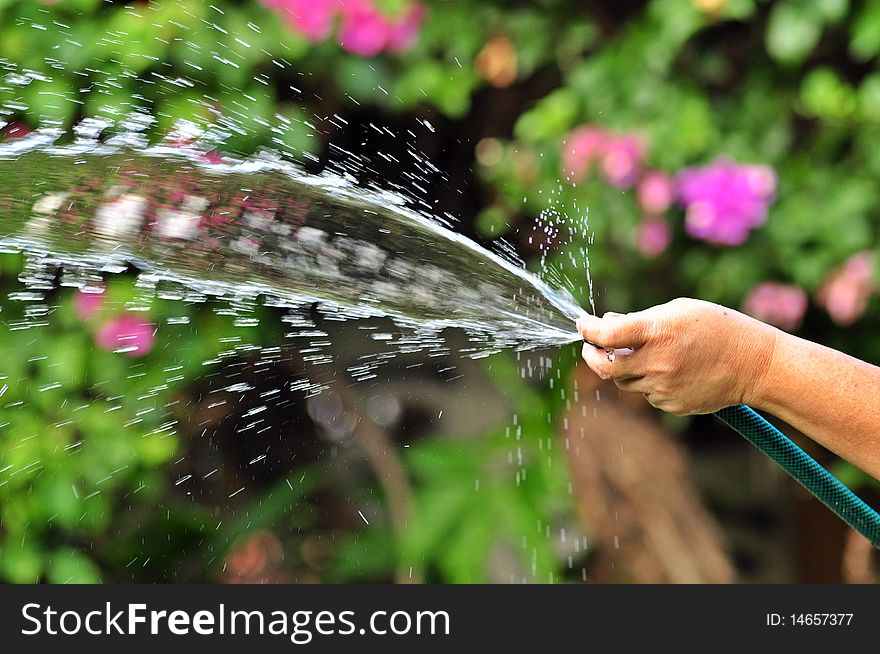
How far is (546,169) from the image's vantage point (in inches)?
117

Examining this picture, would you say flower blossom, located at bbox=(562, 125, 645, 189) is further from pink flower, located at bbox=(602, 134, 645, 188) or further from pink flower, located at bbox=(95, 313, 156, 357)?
pink flower, located at bbox=(95, 313, 156, 357)

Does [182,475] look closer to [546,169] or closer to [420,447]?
[420,447]

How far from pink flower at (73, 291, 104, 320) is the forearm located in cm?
190

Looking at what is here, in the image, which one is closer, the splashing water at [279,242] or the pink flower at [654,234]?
the splashing water at [279,242]

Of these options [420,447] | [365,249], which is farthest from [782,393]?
[420,447]

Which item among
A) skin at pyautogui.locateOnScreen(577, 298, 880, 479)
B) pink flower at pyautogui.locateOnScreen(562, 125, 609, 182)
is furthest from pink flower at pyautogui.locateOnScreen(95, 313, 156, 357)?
skin at pyautogui.locateOnScreen(577, 298, 880, 479)

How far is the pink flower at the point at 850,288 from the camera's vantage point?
262 cm

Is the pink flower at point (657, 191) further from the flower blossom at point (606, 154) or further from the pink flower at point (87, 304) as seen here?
the pink flower at point (87, 304)

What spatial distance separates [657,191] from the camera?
2768 millimetres

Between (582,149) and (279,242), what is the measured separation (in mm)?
1212

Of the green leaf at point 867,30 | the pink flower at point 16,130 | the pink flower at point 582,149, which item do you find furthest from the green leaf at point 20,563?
the green leaf at point 867,30

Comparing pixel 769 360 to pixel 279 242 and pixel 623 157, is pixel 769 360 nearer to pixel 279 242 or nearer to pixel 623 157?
pixel 279 242

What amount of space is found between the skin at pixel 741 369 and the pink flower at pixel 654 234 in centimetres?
152

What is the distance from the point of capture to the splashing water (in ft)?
5.96
